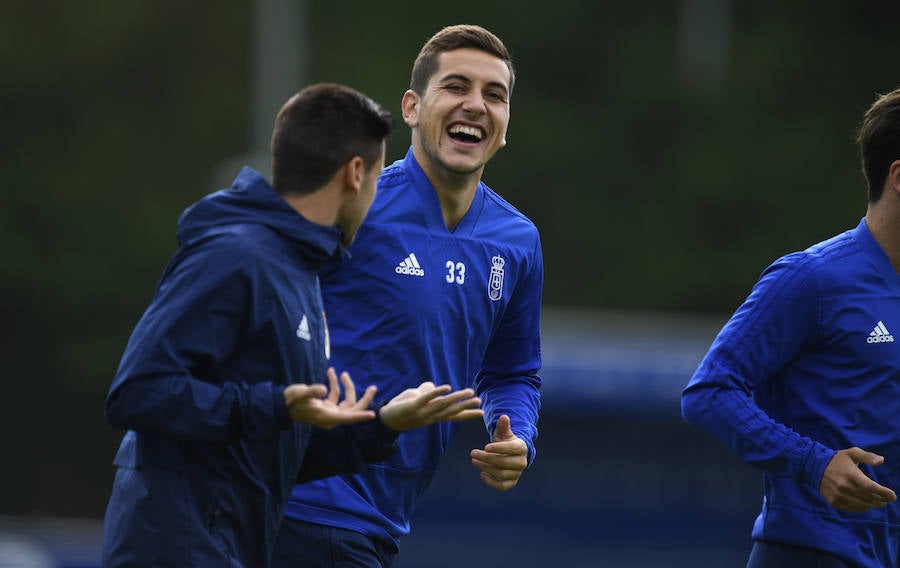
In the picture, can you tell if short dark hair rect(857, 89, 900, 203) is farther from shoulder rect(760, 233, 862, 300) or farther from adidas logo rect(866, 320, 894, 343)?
adidas logo rect(866, 320, 894, 343)

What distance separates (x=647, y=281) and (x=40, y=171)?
32.6 ft

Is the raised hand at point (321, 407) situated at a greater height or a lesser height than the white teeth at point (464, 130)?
lesser

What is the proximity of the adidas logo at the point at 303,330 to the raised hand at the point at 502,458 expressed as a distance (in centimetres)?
90

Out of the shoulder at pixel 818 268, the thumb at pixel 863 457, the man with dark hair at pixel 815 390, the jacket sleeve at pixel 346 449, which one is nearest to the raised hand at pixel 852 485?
the thumb at pixel 863 457

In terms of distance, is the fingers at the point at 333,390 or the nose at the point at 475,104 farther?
the nose at the point at 475,104

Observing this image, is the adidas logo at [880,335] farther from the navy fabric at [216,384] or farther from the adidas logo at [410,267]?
the navy fabric at [216,384]

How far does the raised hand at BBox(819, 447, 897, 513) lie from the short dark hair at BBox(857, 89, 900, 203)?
93cm

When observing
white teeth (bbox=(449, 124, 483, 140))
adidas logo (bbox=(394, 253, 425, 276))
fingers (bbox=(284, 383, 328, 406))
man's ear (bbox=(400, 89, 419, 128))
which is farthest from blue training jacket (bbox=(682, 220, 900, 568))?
fingers (bbox=(284, 383, 328, 406))

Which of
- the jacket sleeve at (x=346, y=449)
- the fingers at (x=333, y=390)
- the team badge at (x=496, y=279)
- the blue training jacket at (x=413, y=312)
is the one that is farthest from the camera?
the team badge at (x=496, y=279)

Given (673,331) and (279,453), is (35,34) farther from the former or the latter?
(279,453)

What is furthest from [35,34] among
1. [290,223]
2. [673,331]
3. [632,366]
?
[290,223]

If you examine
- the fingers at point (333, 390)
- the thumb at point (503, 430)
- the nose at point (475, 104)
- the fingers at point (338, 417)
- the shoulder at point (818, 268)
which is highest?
the nose at point (475, 104)

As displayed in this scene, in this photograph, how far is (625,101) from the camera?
2833 centimetres

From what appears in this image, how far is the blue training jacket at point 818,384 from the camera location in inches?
198
